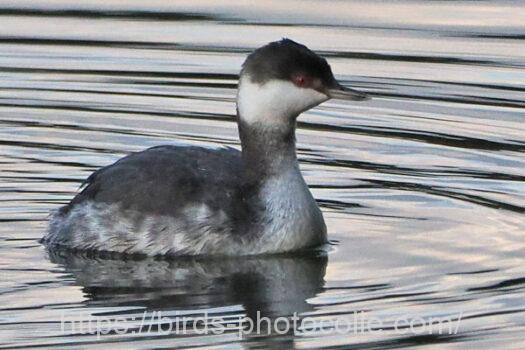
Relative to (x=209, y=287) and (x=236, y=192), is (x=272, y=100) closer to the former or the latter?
(x=236, y=192)

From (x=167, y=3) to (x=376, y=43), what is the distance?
2.70 metres

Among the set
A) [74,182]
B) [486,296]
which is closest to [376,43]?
[74,182]

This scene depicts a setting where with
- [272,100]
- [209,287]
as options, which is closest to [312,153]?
[272,100]

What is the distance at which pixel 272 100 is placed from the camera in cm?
1353

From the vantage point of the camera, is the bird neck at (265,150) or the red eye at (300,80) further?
the bird neck at (265,150)

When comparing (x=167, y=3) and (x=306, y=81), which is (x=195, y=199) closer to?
(x=306, y=81)

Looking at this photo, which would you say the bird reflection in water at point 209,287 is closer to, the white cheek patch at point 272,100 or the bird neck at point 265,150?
→ the bird neck at point 265,150

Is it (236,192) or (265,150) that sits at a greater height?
(265,150)

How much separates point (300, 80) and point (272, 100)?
0.24 metres

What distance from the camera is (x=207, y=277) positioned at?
12961mm

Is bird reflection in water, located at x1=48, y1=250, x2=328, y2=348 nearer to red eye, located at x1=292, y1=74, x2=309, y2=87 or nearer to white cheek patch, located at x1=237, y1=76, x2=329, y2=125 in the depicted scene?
white cheek patch, located at x1=237, y1=76, x2=329, y2=125

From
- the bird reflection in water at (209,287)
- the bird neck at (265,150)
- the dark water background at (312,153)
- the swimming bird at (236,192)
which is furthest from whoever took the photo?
the bird neck at (265,150)

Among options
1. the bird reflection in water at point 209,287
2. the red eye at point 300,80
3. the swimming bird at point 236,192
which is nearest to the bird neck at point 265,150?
the swimming bird at point 236,192

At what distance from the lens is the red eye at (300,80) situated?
1348cm
